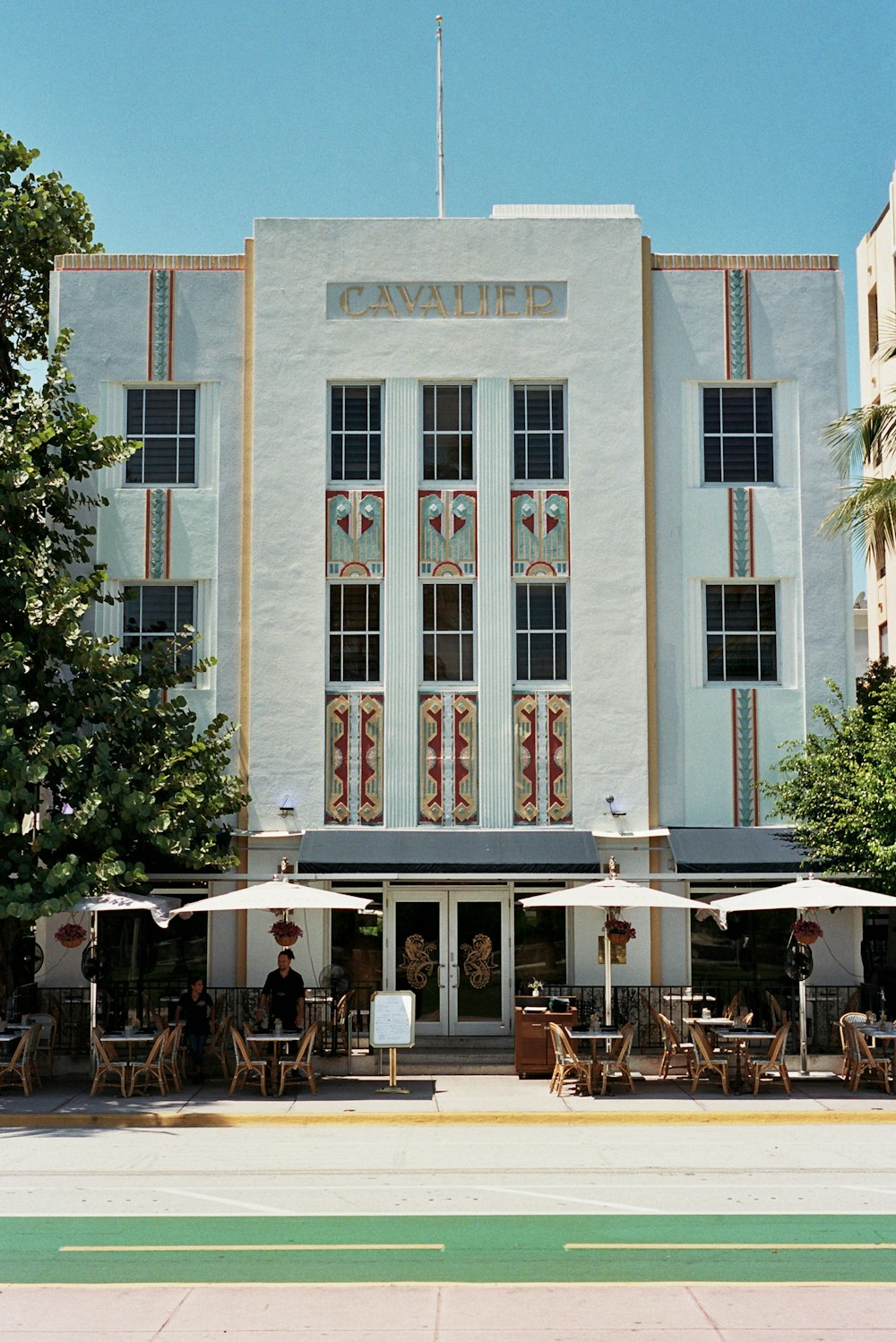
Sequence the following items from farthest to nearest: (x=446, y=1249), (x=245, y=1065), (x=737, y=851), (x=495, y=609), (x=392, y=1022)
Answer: (x=495, y=609) → (x=737, y=851) → (x=392, y=1022) → (x=245, y=1065) → (x=446, y=1249)

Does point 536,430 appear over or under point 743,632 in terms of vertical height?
over

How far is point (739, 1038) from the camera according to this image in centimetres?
2056

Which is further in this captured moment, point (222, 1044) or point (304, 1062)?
point (222, 1044)

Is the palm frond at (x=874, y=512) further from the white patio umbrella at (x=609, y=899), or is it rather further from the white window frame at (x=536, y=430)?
A: the white patio umbrella at (x=609, y=899)

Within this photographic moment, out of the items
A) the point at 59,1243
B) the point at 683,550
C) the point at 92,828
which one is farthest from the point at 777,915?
the point at 59,1243

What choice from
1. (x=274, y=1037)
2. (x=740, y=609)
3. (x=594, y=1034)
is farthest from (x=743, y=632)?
(x=274, y=1037)

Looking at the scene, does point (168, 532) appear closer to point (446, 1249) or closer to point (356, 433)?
point (356, 433)

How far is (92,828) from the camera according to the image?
2061 cm

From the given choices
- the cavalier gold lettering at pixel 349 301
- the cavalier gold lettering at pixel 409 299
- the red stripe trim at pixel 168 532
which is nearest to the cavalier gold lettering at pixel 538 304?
the cavalier gold lettering at pixel 409 299

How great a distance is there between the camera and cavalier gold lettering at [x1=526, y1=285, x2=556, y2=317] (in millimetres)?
25406

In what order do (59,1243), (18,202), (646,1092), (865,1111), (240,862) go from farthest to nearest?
(18,202), (240,862), (646,1092), (865,1111), (59,1243)

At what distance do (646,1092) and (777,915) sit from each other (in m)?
5.23

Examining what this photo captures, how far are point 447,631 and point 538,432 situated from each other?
3790mm

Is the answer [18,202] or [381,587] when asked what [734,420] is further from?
[18,202]
